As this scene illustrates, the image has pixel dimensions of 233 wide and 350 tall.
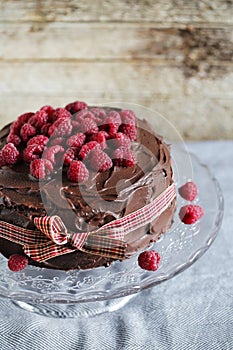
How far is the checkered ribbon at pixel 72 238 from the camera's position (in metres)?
1.48

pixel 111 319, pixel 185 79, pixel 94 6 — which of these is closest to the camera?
pixel 111 319

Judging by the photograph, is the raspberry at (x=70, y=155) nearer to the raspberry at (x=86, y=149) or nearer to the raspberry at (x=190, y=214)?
the raspberry at (x=86, y=149)

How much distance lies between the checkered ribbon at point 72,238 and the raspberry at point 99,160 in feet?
0.53

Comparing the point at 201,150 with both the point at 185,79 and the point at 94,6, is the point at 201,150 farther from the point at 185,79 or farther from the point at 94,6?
the point at 94,6

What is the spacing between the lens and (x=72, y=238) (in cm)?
148

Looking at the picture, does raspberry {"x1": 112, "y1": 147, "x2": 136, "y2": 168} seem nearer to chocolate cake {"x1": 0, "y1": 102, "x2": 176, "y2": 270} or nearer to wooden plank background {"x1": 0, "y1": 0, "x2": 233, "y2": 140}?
chocolate cake {"x1": 0, "y1": 102, "x2": 176, "y2": 270}

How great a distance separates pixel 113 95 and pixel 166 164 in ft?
2.73

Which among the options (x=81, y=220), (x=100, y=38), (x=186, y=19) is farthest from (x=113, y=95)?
(x=81, y=220)

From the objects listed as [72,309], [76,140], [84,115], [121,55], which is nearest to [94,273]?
[72,309]

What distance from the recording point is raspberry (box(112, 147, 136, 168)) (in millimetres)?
1580

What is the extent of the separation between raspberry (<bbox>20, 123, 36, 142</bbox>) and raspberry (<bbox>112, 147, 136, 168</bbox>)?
0.29 m

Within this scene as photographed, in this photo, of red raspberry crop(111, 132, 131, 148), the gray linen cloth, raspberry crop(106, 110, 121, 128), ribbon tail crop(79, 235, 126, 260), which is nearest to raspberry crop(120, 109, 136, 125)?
raspberry crop(106, 110, 121, 128)

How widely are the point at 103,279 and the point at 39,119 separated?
1.82 feet

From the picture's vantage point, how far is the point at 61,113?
172 cm
